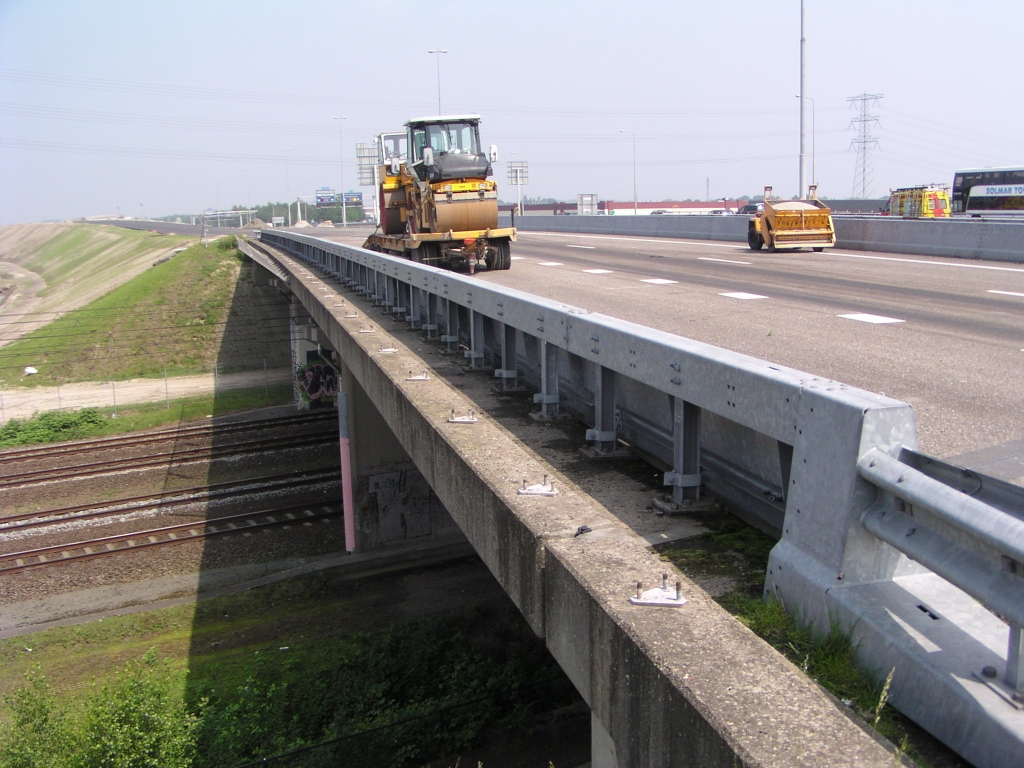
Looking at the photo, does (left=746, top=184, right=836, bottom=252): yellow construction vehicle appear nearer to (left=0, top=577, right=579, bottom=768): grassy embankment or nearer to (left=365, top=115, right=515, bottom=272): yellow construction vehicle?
(left=365, top=115, right=515, bottom=272): yellow construction vehicle

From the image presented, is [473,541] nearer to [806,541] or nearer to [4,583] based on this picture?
[806,541]

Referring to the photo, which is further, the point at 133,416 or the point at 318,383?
the point at 133,416

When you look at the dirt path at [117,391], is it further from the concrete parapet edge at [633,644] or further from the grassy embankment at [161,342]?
the concrete parapet edge at [633,644]

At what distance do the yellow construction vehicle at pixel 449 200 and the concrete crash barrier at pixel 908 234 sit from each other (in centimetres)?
977

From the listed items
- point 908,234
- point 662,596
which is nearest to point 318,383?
point 908,234

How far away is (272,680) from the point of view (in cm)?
1353

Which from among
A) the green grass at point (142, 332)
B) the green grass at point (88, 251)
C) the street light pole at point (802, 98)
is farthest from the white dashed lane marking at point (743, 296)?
the green grass at point (88, 251)

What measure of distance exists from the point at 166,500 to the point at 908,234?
788 inches

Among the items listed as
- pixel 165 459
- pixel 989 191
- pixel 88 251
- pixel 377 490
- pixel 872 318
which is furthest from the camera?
pixel 88 251

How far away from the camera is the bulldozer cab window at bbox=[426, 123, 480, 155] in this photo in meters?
20.8

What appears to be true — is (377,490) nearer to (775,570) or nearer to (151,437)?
(151,437)

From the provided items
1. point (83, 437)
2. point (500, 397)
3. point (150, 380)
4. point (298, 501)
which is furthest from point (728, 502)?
point (150, 380)

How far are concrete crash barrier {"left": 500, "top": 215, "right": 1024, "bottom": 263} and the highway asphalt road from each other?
891 millimetres

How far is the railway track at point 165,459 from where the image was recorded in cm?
2523
